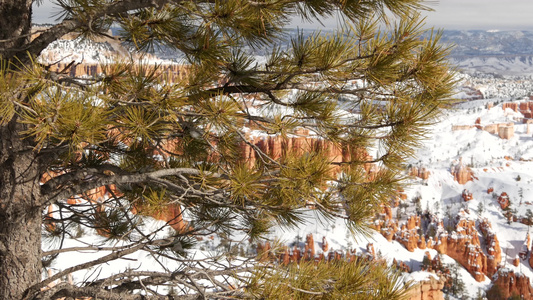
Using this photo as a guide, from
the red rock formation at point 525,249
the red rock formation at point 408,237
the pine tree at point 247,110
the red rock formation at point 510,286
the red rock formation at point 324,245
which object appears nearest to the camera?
the pine tree at point 247,110

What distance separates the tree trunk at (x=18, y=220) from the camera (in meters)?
1.94

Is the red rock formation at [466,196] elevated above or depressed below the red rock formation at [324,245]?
above

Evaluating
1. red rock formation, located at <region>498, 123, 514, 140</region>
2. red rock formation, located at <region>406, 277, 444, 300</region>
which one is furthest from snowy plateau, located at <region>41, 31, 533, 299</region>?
red rock formation, located at <region>406, 277, 444, 300</region>

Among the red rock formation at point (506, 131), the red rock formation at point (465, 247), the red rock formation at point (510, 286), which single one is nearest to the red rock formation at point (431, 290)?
the red rock formation at point (510, 286)

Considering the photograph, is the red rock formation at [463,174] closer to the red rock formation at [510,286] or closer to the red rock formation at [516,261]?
the red rock formation at [516,261]

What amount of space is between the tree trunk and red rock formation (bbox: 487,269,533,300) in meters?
30.1

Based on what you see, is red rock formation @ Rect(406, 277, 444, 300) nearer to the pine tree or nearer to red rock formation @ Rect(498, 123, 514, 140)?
the pine tree

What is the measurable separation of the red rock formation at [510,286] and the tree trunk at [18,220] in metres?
30.1

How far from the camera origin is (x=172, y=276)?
204 cm

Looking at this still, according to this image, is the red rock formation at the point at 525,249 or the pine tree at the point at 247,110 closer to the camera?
the pine tree at the point at 247,110

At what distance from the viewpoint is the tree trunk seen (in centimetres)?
194

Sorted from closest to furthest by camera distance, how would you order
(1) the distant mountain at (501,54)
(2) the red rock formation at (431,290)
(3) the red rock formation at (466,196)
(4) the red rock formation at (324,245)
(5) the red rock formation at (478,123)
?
1. (2) the red rock formation at (431,290)
2. (4) the red rock formation at (324,245)
3. (3) the red rock formation at (466,196)
4. (5) the red rock formation at (478,123)
5. (1) the distant mountain at (501,54)

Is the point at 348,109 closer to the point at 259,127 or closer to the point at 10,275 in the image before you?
the point at 259,127

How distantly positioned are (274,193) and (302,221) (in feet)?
0.68
